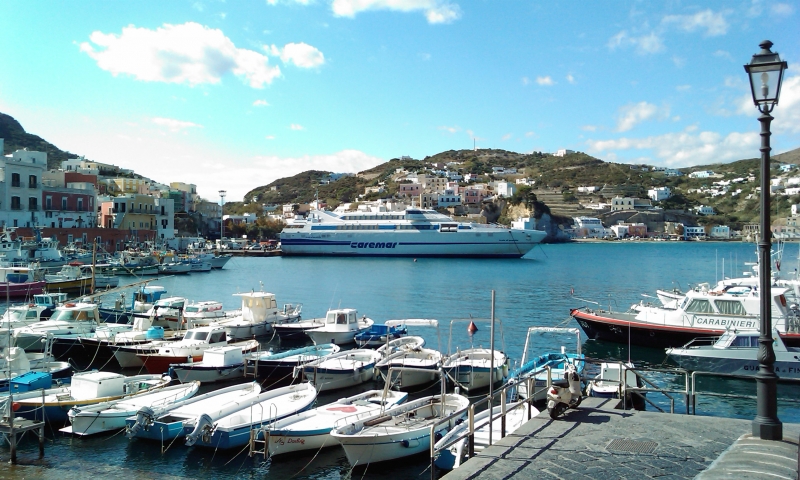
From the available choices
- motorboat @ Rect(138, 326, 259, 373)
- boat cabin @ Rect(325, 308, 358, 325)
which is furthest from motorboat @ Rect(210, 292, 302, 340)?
motorboat @ Rect(138, 326, 259, 373)

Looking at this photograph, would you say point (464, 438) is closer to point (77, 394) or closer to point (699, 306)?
point (77, 394)

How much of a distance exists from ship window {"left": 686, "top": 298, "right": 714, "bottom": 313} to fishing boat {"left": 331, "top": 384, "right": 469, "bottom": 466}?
476 inches

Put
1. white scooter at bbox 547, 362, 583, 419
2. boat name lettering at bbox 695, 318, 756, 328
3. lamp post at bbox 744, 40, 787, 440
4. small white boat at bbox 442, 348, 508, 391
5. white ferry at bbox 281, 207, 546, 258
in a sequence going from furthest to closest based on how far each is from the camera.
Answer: white ferry at bbox 281, 207, 546, 258 < boat name lettering at bbox 695, 318, 756, 328 < small white boat at bbox 442, 348, 508, 391 < white scooter at bbox 547, 362, 583, 419 < lamp post at bbox 744, 40, 787, 440

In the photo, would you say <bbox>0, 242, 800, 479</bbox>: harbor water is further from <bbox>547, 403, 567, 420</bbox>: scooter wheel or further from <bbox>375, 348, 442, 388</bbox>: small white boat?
<bbox>547, 403, 567, 420</bbox>: scooter wheel

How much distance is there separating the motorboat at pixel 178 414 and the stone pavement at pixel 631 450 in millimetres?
7663

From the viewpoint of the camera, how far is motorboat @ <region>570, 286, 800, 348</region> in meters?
19.3

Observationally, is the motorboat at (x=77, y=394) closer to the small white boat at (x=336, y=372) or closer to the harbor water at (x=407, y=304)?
the harbor water at (x=407, y=304)

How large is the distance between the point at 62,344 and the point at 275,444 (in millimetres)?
12427

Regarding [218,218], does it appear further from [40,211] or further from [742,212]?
[742,212]

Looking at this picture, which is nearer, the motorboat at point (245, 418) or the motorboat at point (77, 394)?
the motorboat at point (245, 418)

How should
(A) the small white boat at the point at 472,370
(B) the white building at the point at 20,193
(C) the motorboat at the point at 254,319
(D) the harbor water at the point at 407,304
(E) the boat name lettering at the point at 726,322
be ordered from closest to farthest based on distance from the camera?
1. (D) the harbor water at the point at 407,304
2. (A) the small white boat at the point at 472,370
3. (E) the boat name lettering at the point at 726,322
4. (C) the motorboat at the point at 254,319
5. (B) the white building at the point at 20,193

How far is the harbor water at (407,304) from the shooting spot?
37.0ft

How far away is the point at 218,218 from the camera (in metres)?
116

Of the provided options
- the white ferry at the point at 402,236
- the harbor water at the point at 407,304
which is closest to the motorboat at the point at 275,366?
the harbor water at the point at 407,304
